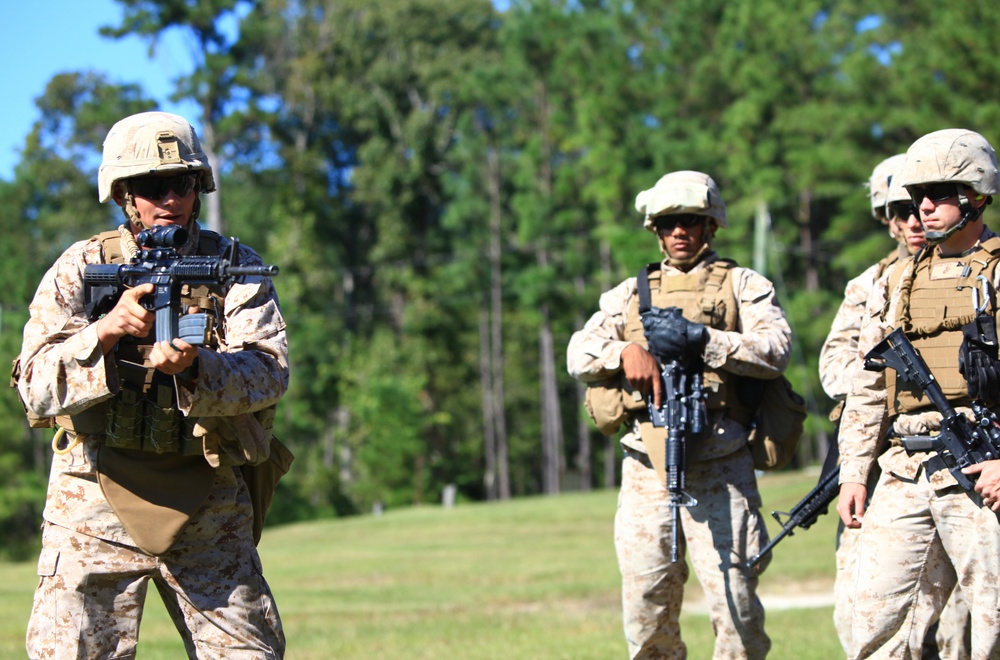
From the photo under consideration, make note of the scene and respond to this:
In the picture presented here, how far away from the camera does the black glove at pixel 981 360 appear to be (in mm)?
5246

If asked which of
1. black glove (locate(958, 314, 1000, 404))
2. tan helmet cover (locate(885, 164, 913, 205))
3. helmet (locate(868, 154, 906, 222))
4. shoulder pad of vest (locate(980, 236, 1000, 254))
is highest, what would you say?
helmet (locate(868, 154, 906, 222))

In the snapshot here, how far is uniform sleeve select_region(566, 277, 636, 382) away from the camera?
6.75 metres

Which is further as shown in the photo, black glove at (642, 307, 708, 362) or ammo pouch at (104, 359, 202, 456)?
black glove at (642, 307, 708, 362)

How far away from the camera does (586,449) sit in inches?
2076

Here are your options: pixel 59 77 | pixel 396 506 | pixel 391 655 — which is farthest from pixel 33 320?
pixel 59 77

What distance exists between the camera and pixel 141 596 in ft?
16.0

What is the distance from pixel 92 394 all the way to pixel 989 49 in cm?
3830

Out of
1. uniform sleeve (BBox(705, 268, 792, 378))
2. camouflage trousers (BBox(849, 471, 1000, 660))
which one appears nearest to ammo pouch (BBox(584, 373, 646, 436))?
uniform sleeve (BBox(705, 268, 792, 378))

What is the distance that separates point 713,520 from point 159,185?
10.6ft

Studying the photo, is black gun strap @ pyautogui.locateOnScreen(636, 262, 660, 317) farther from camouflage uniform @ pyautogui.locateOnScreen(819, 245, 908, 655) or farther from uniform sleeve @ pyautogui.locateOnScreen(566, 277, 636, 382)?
camouflage uniform @ pyautogui.locateOnScreen(819, 245, 908, 655)

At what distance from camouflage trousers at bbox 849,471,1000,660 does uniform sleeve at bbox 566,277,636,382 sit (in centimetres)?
165

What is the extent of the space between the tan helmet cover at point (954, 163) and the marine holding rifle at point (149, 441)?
2804 mm

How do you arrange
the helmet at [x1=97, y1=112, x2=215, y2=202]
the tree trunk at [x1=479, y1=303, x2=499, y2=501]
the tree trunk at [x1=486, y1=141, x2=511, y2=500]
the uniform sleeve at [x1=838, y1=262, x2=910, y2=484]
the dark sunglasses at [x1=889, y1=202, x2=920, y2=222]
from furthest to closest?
the tree trunk at [x1=479, y1=303, x2=499, y2=501] < the tree trunk at [x1=486, y1=141, x2=511, y2=500] < the dark sunglasses at [x1=889, y1=202, x2=920, y2=222] < the uniform sleeve at [x1=838, y1=262, x2=910, y2=484] < the helmet at [x1=97, y1=112, x2=215, y2=202]

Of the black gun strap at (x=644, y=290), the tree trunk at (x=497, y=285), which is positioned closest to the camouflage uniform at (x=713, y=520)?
the black gun strap at (x=644, y=290)
